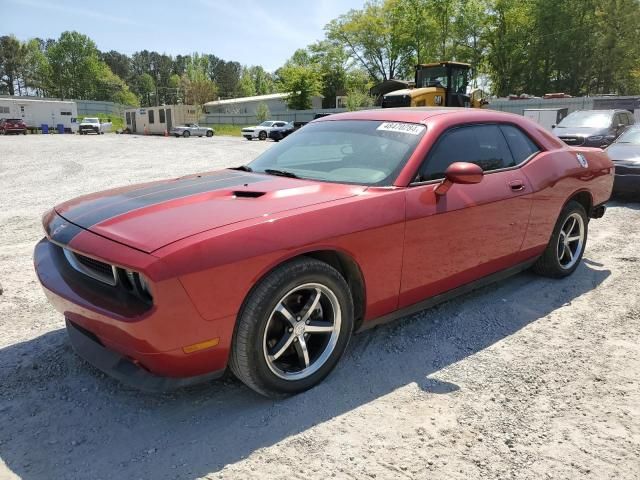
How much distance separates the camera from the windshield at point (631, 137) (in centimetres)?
880

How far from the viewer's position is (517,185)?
3.67 m

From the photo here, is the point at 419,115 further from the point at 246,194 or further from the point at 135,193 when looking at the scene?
the point at 135,193

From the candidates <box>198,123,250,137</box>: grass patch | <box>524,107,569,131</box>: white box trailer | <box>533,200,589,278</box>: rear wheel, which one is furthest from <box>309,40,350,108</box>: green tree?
<box>533,200,589,278</box>: rear wheel

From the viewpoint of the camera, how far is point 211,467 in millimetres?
2117

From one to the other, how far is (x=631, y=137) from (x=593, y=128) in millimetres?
3219

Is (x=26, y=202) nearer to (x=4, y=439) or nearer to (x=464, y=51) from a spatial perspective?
(x=4, y=439)

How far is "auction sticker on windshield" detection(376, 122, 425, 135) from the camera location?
324 cm

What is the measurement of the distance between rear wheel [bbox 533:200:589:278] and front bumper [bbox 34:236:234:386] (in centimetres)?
313

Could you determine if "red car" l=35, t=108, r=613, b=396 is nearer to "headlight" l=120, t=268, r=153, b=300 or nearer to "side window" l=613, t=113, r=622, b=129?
"headlight" l=120, t=268, r=153, b=300

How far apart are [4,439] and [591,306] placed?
396cm

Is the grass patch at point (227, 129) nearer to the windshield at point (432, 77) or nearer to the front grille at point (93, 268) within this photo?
the windshield at point (432, 77)

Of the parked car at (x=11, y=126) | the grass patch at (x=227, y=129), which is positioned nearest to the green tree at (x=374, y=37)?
the grass patch at (x=227, y=129)

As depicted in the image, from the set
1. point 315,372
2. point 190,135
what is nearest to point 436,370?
point 315,372

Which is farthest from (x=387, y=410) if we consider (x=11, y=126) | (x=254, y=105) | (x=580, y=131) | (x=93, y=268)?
(x=254, y=105)
